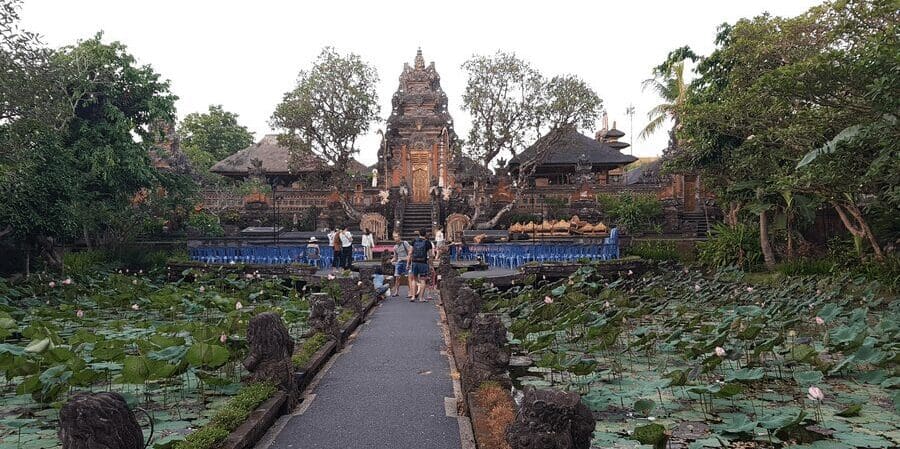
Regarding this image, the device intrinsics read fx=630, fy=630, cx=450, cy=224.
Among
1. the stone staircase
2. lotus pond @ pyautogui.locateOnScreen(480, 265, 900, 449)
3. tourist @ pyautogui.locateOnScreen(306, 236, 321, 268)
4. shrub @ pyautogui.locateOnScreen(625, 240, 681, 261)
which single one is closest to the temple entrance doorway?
the stone staircase

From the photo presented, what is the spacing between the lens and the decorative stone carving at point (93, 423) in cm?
298

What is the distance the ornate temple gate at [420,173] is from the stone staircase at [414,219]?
8.87 ft

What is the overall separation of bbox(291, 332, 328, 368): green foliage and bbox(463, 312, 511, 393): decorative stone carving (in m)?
1.73

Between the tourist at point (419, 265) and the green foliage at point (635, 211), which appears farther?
the green foliage at point (635, 211)

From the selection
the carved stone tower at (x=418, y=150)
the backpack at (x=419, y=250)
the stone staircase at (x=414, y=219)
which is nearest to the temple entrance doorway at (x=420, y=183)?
the carved stone tower at (x=418, y=150)

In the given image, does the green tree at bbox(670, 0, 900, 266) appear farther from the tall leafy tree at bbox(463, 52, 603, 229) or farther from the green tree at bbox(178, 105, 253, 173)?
the green tree at bbox(178, 105, 253, 173)

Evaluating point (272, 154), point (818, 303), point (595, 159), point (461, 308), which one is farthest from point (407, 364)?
point (272, 154)

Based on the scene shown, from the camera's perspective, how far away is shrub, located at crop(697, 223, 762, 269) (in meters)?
17.1

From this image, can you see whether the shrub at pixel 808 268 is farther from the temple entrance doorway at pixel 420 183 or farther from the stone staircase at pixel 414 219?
the temple entrance doorway at pixel 420 183

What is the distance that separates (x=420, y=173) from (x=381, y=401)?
26.5 metres

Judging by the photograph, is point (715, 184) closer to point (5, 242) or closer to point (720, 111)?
point (720, 111)

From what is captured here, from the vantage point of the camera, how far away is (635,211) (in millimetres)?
25938

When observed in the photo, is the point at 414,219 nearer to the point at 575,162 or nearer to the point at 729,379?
the point at 575,162

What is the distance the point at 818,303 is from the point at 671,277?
642 cm
